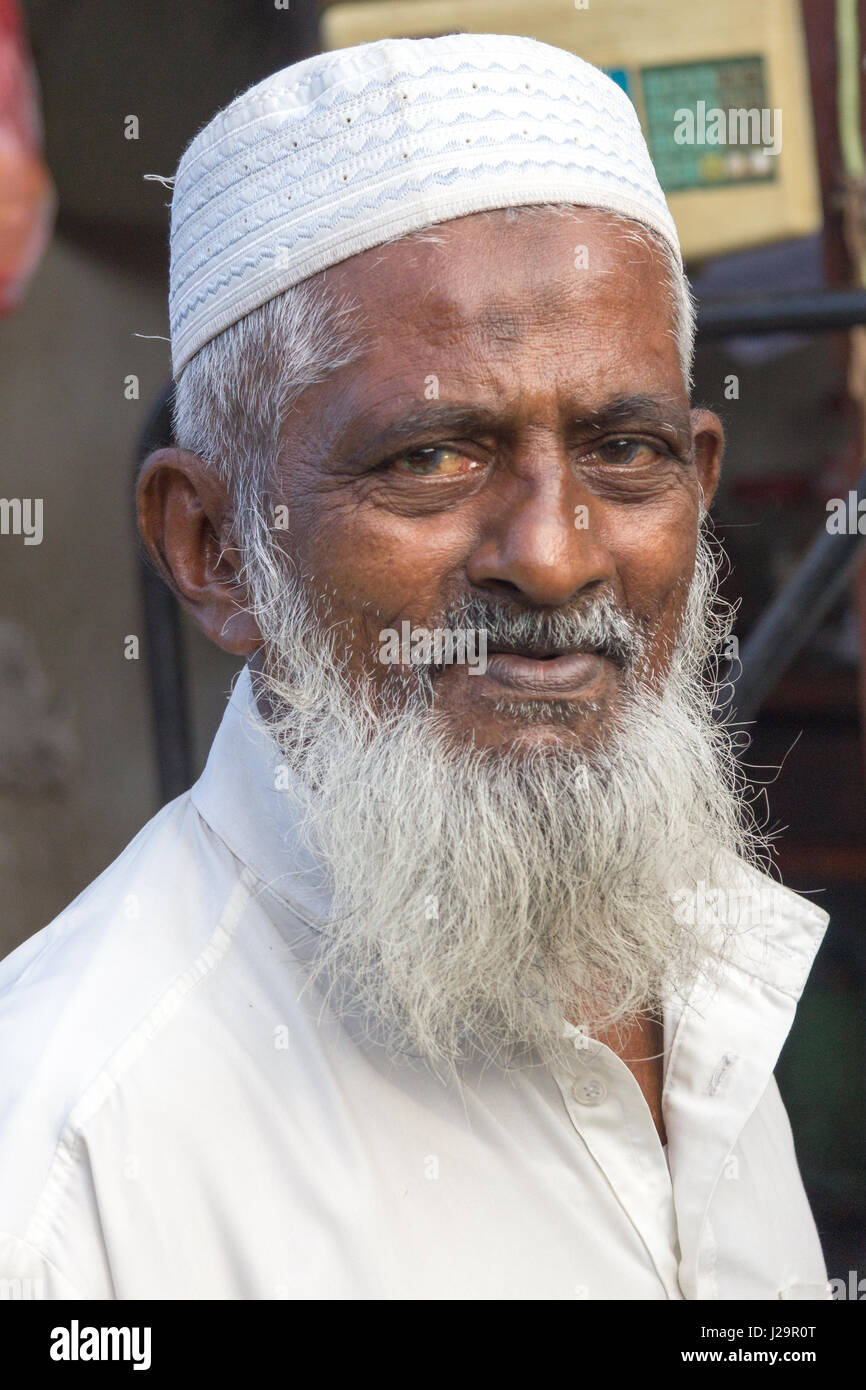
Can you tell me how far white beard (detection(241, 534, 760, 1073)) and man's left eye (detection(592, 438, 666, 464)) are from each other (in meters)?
0.20

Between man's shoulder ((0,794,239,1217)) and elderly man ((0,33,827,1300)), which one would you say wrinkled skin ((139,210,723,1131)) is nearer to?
elderly man ((0,33,827,1300))

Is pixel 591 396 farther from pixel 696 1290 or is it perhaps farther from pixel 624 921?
pixel 696 1290

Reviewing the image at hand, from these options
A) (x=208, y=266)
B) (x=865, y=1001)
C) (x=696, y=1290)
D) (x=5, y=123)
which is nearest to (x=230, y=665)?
(x=5, y=123)

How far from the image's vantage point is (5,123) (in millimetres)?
3244

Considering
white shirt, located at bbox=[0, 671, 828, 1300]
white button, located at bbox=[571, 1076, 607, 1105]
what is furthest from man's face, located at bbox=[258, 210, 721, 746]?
white button, located at bbox=[571, 1076, 607, 1105]

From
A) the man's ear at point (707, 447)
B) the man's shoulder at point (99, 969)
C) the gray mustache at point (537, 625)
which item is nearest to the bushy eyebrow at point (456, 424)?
the gray mustache at point (537, 625)

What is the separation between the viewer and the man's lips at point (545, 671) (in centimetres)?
144

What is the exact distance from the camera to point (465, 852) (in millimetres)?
1448

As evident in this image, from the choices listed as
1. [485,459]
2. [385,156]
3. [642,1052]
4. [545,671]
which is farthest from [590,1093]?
[385,156]

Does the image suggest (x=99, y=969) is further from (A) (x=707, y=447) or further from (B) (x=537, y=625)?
(A) (x=707, y=447)

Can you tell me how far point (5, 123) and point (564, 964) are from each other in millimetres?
2739

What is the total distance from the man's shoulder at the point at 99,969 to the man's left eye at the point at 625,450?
2.14 ft

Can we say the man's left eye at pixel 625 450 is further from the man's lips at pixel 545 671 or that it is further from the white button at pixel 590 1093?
the white button at pixel 590 1093

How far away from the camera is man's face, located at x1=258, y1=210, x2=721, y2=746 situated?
1.42 metres
